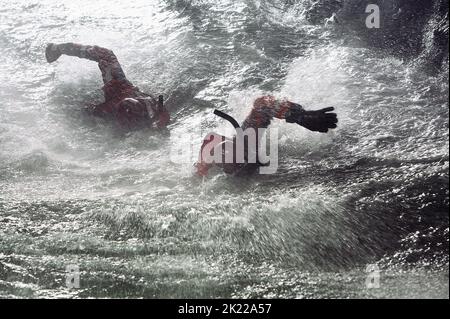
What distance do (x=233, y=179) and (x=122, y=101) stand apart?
202 cm

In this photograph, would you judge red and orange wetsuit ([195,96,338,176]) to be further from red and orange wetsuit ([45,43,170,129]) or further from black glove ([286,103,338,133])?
red and orange wetsuit ([45,43,170,129])

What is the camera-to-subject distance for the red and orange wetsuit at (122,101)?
6.02 meters

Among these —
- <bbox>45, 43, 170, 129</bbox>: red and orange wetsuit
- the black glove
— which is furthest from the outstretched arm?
<bbox>45, 43, 170, 129</bbox>: red and orange wetsuit

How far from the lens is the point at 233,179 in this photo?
5027mm

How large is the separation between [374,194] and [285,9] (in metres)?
5.45

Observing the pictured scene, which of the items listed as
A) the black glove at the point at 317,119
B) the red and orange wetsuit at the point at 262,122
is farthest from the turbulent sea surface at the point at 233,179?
the black glove at the point at 317,119

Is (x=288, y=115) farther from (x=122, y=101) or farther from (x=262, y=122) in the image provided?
(x=122, y=101)

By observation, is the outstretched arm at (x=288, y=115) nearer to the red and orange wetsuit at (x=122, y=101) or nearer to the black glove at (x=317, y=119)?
the black glove at (x=317, y=119)

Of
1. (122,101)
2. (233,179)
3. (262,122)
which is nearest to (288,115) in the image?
(262,122)

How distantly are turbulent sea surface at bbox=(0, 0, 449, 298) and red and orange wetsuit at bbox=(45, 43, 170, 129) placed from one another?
24 centimetres

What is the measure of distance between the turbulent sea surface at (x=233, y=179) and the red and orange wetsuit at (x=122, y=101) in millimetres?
236

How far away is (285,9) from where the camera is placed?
28.7 ft
